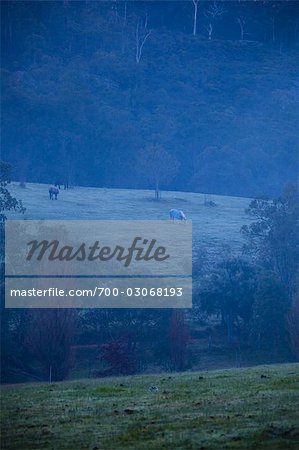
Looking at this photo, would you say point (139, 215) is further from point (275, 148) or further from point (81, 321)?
point (275, 148)

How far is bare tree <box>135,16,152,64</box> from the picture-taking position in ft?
314

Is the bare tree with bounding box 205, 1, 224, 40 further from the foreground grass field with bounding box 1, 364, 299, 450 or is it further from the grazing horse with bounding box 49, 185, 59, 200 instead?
the foreground grass field with bounding box 1, 364, 299, 450

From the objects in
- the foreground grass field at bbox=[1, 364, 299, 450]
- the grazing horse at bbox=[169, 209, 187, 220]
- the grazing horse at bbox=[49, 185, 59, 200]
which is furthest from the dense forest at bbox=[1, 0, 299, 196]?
the foreground grass field at bbox=[1, 364, 299, 450]

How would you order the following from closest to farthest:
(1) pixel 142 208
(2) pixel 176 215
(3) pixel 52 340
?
(3) pixel 52 340 → (2) pixel 176 215 → (1) pixel 142 208

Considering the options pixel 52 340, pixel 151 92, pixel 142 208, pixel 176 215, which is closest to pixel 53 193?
pixel 142 208

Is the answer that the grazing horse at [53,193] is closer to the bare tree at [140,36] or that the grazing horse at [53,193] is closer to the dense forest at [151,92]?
the dense forest at [151,92]

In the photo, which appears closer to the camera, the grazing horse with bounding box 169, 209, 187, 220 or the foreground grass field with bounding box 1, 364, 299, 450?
the foreground grass field with bounding box 1, 364, 299, 450

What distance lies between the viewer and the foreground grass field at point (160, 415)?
10.8 m

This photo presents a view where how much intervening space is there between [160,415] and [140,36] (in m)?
91.4

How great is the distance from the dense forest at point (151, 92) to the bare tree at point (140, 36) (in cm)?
21

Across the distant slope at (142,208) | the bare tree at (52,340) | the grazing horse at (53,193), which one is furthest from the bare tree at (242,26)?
the bare tree at (52,340)

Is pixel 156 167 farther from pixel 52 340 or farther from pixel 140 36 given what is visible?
pixel 52 340

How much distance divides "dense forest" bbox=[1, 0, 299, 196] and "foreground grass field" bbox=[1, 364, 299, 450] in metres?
47.7

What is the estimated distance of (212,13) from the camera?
107m
